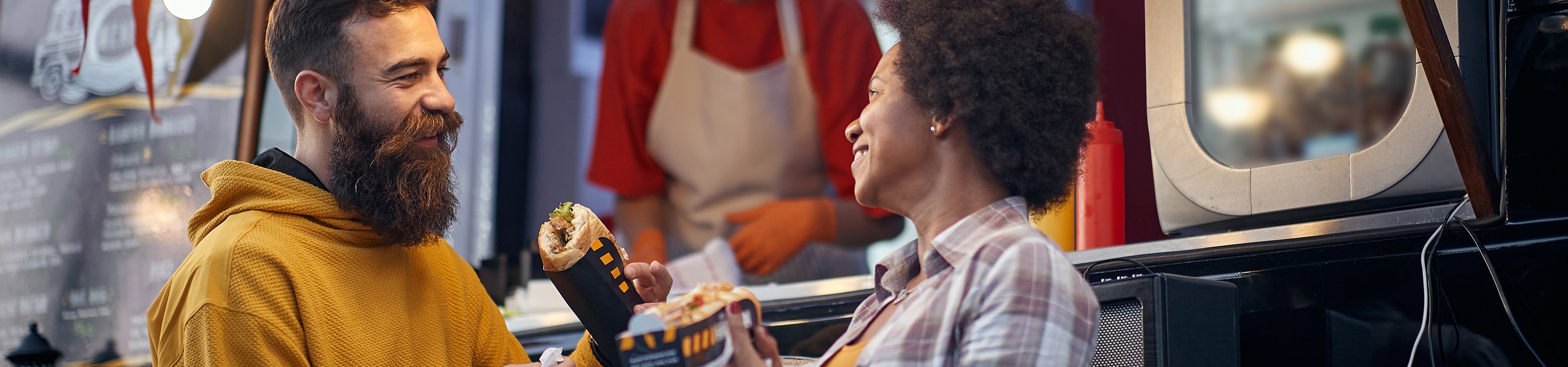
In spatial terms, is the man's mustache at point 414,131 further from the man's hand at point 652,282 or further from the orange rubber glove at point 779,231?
the orange rubber glove at point 779,231

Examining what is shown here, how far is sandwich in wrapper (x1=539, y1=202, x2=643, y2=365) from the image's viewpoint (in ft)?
6.06

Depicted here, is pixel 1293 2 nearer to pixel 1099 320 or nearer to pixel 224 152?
pixel 1099 320

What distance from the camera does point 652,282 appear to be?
78.1 inches

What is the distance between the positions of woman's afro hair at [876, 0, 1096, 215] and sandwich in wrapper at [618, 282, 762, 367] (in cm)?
43

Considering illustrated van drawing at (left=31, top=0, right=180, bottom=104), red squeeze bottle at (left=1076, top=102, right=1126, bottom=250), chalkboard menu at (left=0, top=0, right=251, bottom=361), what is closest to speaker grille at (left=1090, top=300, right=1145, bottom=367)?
red squeeze bottle at (left=1076, top=102, right=1126, bottom=250)

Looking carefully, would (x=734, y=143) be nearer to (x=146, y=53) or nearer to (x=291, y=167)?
(x=291, y=167)

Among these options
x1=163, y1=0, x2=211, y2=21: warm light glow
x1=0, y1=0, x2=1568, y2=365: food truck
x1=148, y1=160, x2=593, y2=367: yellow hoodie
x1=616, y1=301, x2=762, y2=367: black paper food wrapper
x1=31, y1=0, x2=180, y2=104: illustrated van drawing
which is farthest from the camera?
x1=31, y1=0, x2=180, y2=104: illustrated van drawing

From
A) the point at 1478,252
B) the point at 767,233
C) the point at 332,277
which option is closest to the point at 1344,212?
the point at 1478,252

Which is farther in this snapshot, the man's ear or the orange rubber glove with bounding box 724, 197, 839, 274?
the orange rubber glove with bounding box 724, 197, 839, 274

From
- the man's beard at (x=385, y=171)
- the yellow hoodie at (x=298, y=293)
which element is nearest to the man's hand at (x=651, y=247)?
the yellow hoodie at (x=298, y=293)

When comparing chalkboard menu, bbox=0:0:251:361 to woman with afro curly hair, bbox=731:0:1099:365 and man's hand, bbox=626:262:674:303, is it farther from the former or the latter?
woman with afro curly hair, bbox=731:0:1099:365

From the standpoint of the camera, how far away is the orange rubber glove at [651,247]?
3.25 metres

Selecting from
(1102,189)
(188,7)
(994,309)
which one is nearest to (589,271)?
(994,309)

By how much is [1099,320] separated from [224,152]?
10.2 ft
